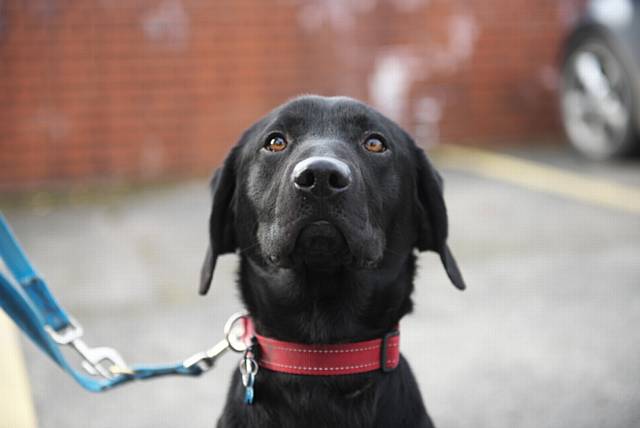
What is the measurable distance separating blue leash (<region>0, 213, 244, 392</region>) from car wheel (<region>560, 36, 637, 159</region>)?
595cm

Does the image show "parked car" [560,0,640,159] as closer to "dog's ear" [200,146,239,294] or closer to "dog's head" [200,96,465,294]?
"dog's head" [200,96,465,294]

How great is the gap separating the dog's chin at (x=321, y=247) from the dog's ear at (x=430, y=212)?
46 cm

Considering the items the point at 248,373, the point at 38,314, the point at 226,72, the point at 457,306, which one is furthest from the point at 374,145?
the point at 226,72

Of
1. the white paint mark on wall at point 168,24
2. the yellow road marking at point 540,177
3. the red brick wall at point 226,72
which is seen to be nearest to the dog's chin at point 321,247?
the yellow road marking at point 540,177

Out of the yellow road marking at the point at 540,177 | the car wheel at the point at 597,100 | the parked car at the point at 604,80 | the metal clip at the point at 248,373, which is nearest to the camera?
the metal clip at the point at 248,373

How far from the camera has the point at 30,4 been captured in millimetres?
8195

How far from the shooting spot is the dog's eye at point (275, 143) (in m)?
2.78

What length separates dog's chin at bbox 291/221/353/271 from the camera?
2424 mm

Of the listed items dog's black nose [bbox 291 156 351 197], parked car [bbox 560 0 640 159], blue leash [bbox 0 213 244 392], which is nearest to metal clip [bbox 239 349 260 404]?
blue leash [bbox 0 213 244 392]

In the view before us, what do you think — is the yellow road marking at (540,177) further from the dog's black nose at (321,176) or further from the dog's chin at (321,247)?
the dog's black nose at (321,176)

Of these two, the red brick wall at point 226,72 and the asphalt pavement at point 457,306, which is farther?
the red brick wall at point 226,72

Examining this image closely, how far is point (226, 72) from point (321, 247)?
666cm

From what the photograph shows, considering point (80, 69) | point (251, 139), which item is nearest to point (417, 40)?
point (80, 69)

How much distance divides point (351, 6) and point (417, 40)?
0.87m
